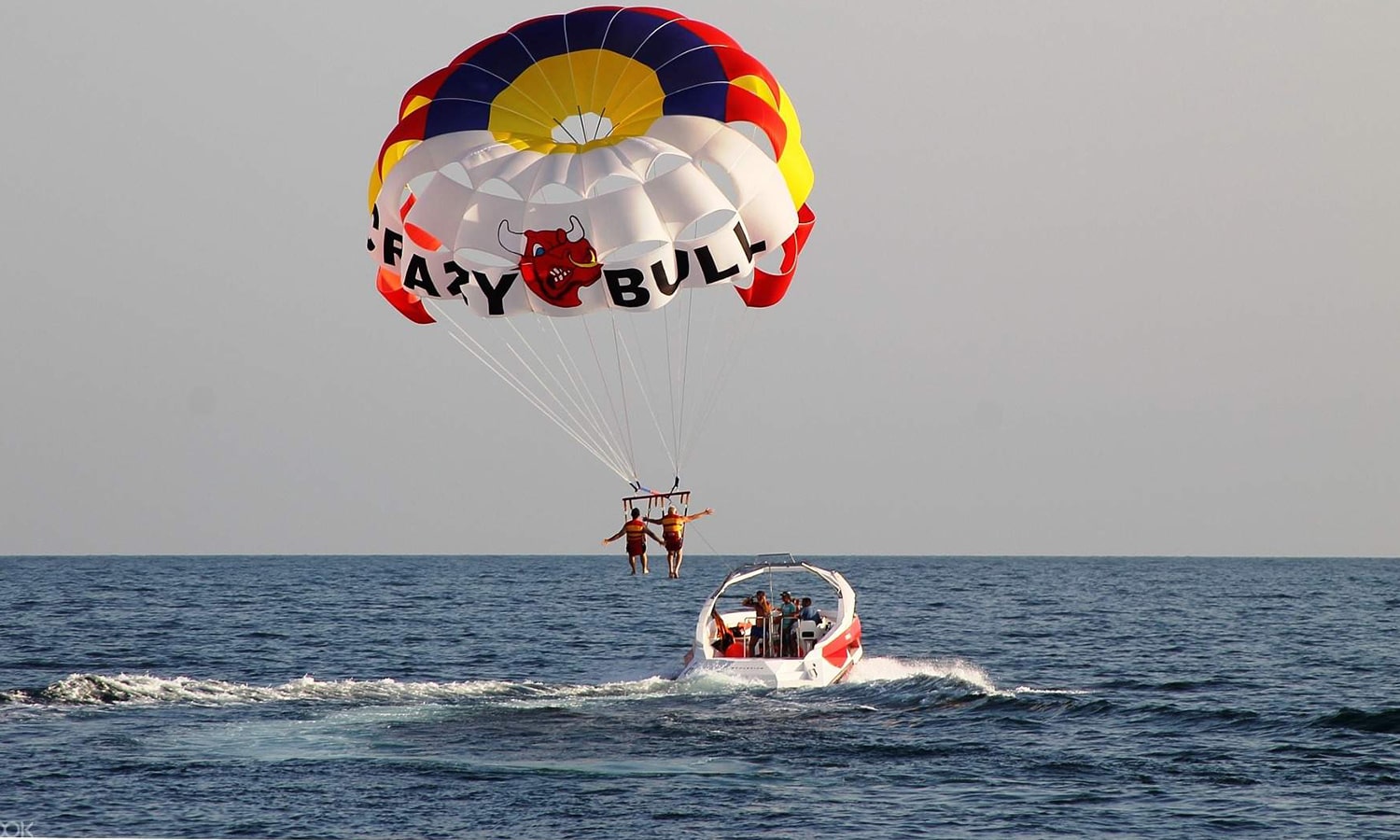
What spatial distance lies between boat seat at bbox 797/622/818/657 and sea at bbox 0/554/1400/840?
896 millimetres

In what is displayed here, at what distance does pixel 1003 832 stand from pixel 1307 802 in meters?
A: 4.26

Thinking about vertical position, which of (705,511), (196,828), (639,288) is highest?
(639,288)

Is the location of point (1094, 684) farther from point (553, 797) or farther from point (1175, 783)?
point (553, 797)

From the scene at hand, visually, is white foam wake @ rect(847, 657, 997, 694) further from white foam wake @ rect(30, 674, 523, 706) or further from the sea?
white foam wake @ rect(30, 674, 523, 706)

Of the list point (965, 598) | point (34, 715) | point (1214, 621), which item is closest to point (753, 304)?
point (34, 715)

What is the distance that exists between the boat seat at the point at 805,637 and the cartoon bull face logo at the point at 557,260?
25.8 feet

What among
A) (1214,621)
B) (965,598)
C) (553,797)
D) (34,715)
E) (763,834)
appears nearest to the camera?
(763,834)

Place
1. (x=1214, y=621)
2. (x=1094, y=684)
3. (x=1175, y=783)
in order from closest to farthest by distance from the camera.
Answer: (x=1175, y=783)
(x=1094, y=684)
(x=1214, y=621)

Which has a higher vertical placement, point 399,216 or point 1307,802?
point 399,216

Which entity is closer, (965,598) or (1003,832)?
(1003,832)

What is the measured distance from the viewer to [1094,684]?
2853cm

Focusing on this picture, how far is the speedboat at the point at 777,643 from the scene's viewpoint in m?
23.5

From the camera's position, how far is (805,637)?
24.5 meters

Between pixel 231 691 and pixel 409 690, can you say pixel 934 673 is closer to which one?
pixel 409 690
